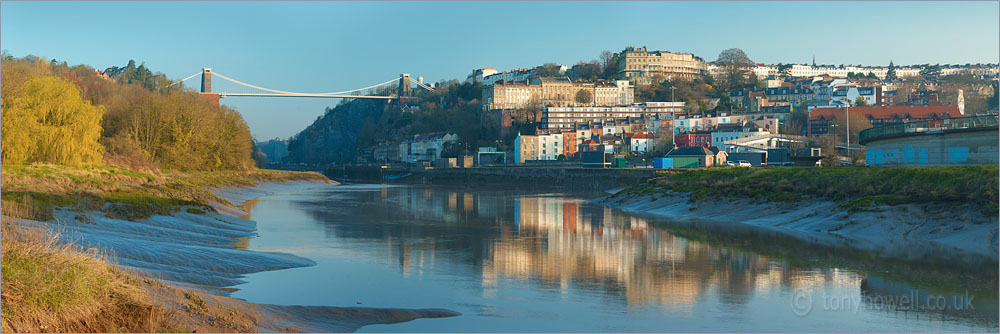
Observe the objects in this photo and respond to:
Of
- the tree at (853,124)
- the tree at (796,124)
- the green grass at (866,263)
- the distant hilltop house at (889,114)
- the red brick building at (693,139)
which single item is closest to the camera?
the green grass at (866,263)

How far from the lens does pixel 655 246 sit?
66.5 feet

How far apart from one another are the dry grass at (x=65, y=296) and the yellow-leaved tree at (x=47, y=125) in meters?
29.0

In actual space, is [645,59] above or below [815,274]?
above

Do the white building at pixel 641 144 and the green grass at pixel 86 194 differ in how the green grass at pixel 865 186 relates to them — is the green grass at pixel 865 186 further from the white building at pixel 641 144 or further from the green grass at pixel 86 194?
the white building at pixel 641 144

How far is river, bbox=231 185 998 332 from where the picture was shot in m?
11.3

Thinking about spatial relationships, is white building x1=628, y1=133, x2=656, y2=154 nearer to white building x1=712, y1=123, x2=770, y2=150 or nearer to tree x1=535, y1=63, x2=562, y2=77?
white building x1=712, y1=123, x2=770, y2=150

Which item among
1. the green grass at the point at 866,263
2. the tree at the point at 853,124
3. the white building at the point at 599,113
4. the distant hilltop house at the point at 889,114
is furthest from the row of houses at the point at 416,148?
the green grass at the point at 866,263

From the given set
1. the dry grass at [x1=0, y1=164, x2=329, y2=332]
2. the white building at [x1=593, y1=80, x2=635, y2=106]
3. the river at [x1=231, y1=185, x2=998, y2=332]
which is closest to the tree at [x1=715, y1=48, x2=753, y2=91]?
the white building at [x1=593, y1=80, x2=635, y2=106]

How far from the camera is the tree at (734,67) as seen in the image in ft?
568

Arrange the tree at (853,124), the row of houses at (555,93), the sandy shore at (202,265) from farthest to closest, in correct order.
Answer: the row of houses at (555,93) < the tree at (853,124) < the sandy shore at (202,265)

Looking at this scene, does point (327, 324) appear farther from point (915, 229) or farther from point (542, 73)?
point (542, 73)

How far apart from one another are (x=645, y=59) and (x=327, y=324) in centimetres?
18316

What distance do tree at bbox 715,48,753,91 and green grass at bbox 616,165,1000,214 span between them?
140978 millimetres

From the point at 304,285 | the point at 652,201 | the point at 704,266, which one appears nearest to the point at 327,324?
the point at 304,285
